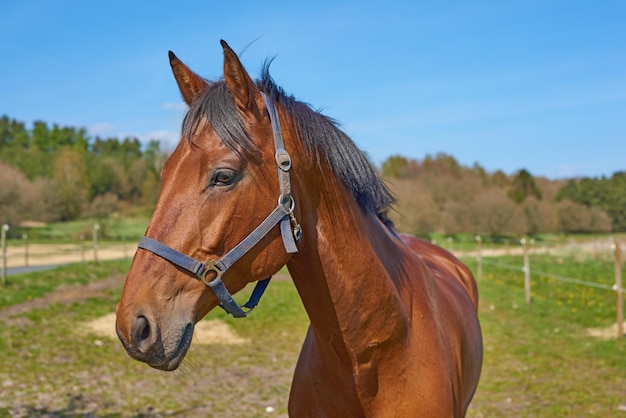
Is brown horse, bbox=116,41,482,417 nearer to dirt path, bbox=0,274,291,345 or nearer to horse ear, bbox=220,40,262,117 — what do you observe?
horse ear, bbox=220,40,262,117

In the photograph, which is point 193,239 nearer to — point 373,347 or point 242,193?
point 242,193

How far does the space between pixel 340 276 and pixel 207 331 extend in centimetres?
845

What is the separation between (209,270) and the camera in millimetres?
1649

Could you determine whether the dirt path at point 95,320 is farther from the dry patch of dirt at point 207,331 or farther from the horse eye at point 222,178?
the horse eye at point 222,178

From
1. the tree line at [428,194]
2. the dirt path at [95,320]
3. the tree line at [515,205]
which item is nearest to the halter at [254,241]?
the dirt path at [95,320]

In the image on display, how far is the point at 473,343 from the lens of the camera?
3041 millimetres

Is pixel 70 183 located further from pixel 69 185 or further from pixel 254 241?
pixel 254 241

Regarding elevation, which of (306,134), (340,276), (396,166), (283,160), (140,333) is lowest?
(140,333)

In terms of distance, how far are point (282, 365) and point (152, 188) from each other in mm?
43877

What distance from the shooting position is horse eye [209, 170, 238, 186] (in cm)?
168

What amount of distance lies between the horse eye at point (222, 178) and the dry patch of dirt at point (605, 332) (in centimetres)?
874

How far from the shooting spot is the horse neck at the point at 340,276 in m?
1.93

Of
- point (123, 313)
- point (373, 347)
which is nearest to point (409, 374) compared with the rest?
point (373, 347)

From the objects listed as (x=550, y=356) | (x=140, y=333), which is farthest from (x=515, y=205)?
(x=140, y=333)
